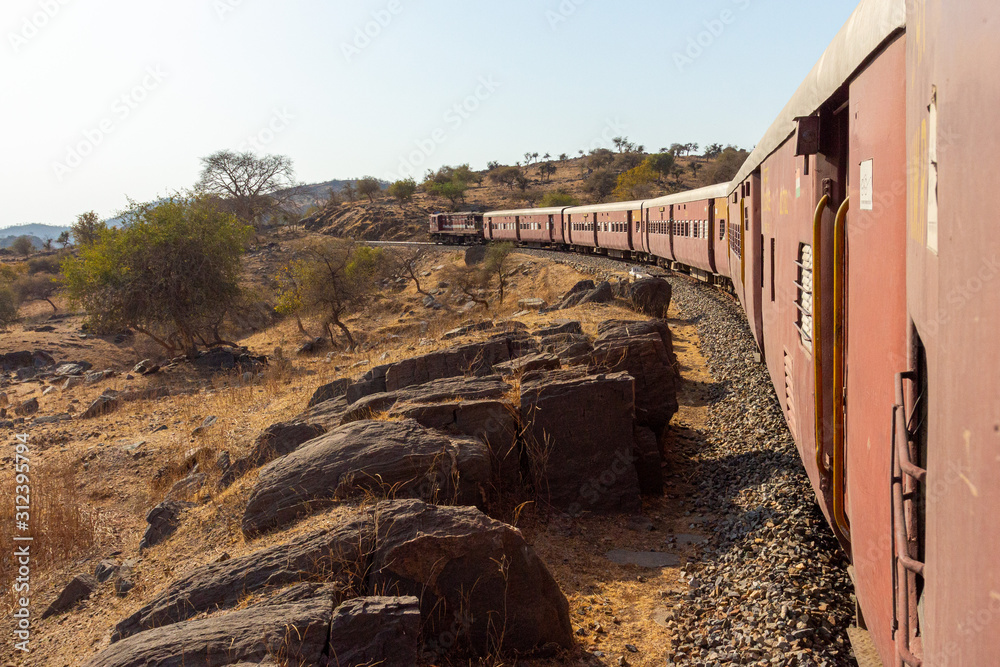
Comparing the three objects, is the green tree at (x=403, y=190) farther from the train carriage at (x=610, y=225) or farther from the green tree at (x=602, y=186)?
the train carriage at (x=610, y=225)

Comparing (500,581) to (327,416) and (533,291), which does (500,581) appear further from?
(533,291)

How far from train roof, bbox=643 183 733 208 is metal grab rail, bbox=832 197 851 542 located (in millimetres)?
10889

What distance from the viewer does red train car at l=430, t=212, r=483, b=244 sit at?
169 ft

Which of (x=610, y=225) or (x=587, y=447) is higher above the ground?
(x=610, y=225)

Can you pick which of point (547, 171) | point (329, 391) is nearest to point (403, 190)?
point (547, 171)

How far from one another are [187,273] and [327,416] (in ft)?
64.9

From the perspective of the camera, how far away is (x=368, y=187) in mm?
95812

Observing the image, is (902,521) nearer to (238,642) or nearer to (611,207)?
(238,642)

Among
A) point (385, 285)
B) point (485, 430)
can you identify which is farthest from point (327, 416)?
→ point (385, 285)

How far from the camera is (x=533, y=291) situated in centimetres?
2744

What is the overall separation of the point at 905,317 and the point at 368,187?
98.4 metres

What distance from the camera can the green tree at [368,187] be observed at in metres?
95.6

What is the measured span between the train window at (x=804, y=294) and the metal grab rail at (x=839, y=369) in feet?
2.12

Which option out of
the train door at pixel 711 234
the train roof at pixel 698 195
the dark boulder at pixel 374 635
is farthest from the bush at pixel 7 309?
the dark boulder at pixel 374 635
